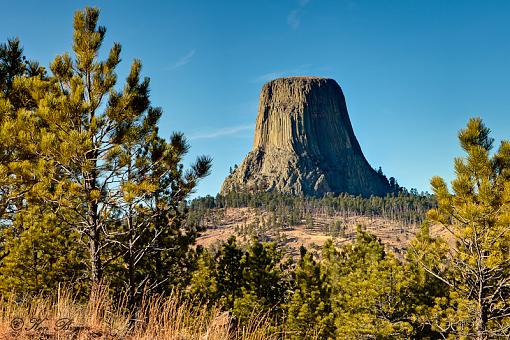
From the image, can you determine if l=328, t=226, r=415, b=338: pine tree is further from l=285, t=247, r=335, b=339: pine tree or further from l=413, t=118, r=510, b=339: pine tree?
l=413, t=118, r=510, b=339: pine tree

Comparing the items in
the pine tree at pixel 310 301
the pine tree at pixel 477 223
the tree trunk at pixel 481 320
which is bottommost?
the pine tree at pixel 310 301

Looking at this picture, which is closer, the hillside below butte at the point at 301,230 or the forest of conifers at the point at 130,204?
the forest of conifers at the point at 130,204

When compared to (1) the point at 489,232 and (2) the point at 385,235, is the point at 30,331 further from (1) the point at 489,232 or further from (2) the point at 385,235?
(2) the point at 385,235

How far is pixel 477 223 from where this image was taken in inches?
456

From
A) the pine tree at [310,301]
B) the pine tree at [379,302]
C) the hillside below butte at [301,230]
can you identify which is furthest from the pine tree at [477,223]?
the hillside below butte at [301,230]

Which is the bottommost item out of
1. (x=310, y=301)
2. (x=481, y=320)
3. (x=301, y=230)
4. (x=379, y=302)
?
(x=310, y=301)

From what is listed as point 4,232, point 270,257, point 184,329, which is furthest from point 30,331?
point 270,257

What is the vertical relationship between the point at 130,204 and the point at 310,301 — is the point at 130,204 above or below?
above

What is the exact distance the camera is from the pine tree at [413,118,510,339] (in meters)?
11.4

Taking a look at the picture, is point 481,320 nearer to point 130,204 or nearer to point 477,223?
point 477,223

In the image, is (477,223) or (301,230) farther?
(301,230)

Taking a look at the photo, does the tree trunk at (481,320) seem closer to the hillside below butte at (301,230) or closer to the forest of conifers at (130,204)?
the forest of conifers at (130,204)

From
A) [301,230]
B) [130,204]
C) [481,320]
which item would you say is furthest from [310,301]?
[301,230]

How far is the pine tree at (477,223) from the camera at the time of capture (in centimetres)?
1138
